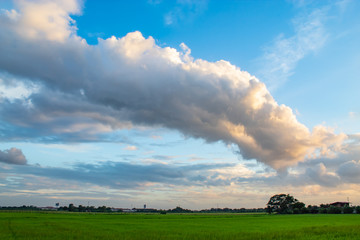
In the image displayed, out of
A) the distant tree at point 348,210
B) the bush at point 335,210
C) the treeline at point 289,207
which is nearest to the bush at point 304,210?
the treeline at point 289,207

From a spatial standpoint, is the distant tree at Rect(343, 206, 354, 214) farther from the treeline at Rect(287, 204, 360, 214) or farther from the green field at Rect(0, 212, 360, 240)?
the green field at Rect(0, 212, 360, 240)

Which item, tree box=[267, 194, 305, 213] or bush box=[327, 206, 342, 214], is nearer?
bush box=[327, 206, 342, 214]

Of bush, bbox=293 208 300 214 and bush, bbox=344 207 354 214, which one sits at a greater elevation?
bush, bbox=344 207 354 214

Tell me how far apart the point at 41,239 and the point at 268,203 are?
145m

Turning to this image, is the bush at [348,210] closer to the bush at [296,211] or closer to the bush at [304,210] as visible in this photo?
the bush at [304,210]

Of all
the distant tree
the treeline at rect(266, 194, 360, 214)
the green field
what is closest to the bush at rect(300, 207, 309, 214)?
the treeline at rect(266, 194, 360, 214)

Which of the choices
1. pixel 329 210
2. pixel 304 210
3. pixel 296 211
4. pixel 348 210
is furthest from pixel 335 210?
pixel 296 211

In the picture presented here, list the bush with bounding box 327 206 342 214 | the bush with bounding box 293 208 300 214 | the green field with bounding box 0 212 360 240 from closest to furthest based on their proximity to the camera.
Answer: the green field with bounding box 0 212 360 240 < the bush with bounding box 327 206 342 214 < the bush with bounding box 293 208 300 214

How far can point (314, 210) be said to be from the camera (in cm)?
12162

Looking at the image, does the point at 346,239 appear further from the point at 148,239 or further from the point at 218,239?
the point at 148,239

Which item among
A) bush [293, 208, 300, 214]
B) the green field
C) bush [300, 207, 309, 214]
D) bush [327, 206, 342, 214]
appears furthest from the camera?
bush [293, 208, 300, 214]

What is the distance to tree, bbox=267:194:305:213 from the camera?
13850 centimetres

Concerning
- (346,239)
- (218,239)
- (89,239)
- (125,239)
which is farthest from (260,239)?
(89,239)

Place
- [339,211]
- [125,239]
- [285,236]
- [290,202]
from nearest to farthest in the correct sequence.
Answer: [125,239] → [285,236] → [339,211] → [290,202]
